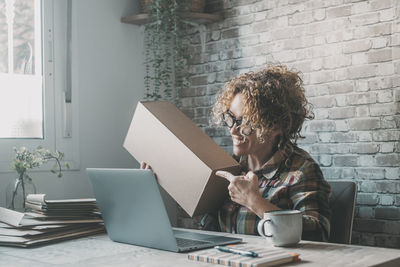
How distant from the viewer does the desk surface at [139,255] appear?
54.4 inches

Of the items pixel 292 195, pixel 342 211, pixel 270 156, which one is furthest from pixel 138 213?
pixel 342 211

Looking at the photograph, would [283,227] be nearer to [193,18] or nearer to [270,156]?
[270,156]

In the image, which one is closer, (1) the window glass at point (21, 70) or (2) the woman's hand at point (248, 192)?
(2) the woman's hand at point (248, 192)

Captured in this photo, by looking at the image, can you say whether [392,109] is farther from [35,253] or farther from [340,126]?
[35,253]

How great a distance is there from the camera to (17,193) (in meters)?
2.53

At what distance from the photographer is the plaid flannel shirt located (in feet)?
6.20

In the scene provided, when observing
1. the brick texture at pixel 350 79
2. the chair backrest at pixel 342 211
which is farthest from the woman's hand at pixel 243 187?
the brick texture at pixel 350 79

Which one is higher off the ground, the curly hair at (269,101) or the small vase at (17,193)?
the curly hair at (269,101)

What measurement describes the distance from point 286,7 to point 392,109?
0.81 meters

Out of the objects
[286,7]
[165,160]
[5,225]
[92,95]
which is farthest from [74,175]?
[286,7]

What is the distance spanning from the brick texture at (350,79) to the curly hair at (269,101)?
0.46 m

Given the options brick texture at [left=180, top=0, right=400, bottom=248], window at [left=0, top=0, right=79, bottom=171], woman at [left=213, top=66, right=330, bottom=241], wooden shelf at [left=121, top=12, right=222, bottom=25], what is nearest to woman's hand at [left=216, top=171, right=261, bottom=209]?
woman at [left=213, top=66, right=330, bottom=241]

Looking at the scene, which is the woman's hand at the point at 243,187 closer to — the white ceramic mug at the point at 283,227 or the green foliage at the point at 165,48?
the white ceramic mug at the point at 283,227

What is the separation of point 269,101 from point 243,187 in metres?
0.50
